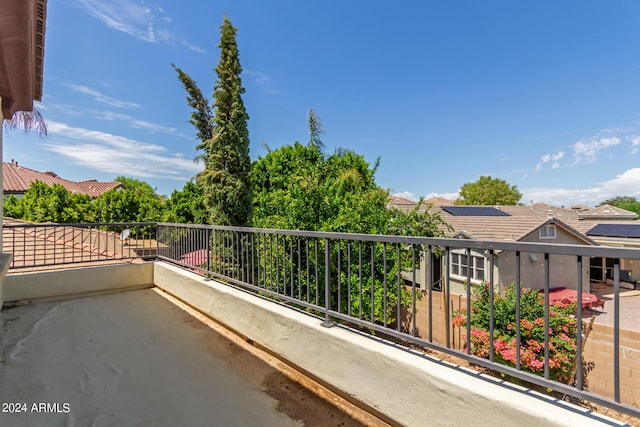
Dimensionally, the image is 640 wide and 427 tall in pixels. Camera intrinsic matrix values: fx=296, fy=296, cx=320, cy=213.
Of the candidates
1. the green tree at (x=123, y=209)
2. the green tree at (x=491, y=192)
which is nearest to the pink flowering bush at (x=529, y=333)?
the green tree at (x=123, y=209)

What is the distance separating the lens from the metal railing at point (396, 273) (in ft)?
4.22

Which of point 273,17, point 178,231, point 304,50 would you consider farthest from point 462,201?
point 178,231

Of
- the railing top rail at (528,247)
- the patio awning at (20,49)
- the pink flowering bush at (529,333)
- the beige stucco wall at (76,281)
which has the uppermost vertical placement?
the patio awning at (20,49)

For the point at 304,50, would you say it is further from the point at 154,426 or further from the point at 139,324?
the point at 154,426

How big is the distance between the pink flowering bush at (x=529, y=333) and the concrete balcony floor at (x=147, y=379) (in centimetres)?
270

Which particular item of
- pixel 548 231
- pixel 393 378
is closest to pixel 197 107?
pixel 393 378

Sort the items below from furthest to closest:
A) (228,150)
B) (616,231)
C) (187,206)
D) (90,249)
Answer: (616,231) → (187,206) → (228,150) → (90,249)

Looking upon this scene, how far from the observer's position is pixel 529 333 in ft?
16.6

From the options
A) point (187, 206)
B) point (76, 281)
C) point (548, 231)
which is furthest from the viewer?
point (187, 206)

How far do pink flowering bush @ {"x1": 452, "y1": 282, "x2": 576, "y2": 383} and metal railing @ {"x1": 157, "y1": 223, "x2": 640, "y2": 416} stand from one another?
0.82 ft

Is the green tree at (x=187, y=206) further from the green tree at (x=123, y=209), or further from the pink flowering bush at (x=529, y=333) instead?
the pink flowering bush at (x=529, y=333)

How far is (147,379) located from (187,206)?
1282 centimetres

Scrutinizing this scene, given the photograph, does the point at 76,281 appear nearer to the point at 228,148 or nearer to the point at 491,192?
the point at 228,148

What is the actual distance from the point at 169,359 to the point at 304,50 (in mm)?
17109
